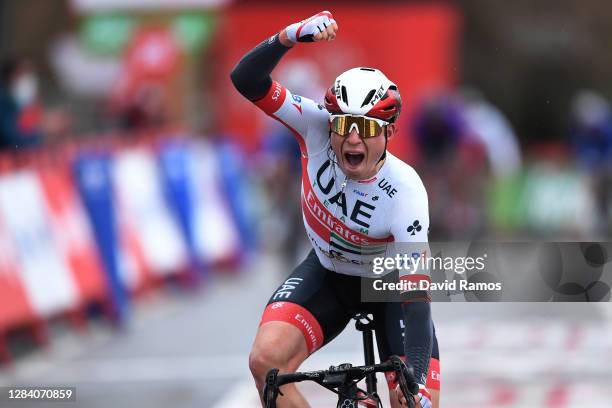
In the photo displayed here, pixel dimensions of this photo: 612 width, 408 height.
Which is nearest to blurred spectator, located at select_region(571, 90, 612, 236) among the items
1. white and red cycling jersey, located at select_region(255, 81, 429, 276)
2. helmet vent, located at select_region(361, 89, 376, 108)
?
white and red cycling jersey, located at select_region(255, 81, 429, 276)

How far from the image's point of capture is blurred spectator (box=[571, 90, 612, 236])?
20.8 m

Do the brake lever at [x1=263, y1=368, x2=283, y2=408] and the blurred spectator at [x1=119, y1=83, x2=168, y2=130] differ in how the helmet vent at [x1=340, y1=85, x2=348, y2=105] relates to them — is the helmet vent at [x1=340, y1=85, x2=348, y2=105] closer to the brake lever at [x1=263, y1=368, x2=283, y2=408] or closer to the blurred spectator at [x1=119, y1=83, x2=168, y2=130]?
the brake lever at [x1=263, y1=368, x2=283, y2=408]

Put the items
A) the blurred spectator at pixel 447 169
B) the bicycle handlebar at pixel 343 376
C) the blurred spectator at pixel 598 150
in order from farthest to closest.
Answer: the blurred spectator at pixel 598 150 → the blurred spectator at pixel 447 169 → the bicycle handlebar at pixel 343 376

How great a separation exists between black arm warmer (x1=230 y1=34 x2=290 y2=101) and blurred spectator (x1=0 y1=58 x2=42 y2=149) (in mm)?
5879

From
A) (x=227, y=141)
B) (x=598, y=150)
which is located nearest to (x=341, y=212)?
(x=227, y=141)

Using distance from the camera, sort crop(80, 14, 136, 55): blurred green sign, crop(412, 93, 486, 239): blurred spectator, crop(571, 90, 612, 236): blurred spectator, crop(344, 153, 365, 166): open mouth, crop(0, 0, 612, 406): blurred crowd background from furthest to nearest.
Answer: crop(80, 14, 136, 55): blurred green sign, crop(571, 90, 612, 236): blurred spectator, crop(412, 93, 486, 239): blurred spectator, crop(0, 0, 612, 406): blurred crowd background, crop(344, 153, 365, 166): open mouth

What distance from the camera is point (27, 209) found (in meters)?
11.6

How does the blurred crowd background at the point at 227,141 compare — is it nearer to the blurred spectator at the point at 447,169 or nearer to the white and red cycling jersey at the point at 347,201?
the blurred spectator at the point at 447,169

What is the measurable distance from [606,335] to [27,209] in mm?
5240

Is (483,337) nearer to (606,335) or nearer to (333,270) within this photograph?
(606,335)

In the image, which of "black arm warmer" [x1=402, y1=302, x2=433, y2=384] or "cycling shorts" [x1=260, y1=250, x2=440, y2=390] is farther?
"cycling shorts" [x1=260, y1=250, x2=440, y2=390]

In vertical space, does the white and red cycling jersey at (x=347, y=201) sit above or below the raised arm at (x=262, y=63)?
below

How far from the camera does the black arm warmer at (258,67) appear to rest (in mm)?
6469

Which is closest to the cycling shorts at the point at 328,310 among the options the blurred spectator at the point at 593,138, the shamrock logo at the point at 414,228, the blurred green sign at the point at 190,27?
the shamrock logo at the point at 414,228
